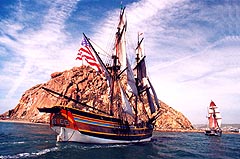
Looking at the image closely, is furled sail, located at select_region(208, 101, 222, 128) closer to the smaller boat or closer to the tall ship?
the smaller boat

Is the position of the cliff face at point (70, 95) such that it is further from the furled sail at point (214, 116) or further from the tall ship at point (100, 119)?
the tall ship at point (100, 119)

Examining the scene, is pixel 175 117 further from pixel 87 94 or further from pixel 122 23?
pixel 122 23

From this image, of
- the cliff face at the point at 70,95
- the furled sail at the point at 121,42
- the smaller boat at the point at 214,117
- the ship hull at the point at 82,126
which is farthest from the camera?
the cliff face at the point at 70,95

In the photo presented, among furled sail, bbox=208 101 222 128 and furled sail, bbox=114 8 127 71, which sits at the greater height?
furled sail, bbox=114 8 127 71

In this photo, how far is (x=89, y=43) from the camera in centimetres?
4066

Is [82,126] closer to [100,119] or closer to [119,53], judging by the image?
[100,119]

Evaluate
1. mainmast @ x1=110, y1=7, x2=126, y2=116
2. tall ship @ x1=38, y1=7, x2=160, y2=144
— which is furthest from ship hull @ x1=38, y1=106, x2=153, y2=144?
mainmast @ x1=110, y1=7, x2=126, y2=116

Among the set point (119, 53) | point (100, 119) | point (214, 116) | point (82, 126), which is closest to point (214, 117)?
point (214, 116)

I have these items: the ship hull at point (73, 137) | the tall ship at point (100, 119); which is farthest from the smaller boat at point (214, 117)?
the ship hull at point (73, 137)

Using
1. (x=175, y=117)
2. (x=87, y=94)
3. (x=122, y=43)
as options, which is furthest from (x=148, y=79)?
(x=87, y=94)

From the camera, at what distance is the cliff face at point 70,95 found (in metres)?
146

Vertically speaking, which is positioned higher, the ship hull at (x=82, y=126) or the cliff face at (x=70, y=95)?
the cliff face at (x=70, y=95)

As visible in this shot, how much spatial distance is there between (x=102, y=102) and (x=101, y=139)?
110 metres

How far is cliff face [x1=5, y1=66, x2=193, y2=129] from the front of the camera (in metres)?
146
